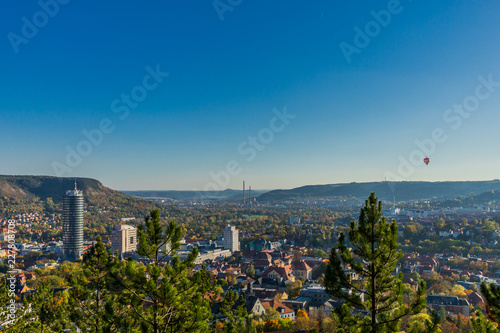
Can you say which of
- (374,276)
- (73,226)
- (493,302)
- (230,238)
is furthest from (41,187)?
(493,302)

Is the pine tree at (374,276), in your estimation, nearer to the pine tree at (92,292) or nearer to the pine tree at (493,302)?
the pine tree at (493,302)

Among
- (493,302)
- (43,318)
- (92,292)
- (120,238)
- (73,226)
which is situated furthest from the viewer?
(120,238)

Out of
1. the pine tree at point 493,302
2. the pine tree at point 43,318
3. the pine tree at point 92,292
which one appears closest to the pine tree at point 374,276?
the pine tree at point 493,302

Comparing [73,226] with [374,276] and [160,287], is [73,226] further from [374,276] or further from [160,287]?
[374,276]

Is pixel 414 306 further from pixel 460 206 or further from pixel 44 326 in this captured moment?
pixel 460 206

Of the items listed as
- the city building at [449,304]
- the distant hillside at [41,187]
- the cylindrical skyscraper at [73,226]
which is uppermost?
the distant hillside at [41,187]

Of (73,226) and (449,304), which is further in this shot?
(73,226)

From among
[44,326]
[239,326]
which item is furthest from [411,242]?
[44,326]
